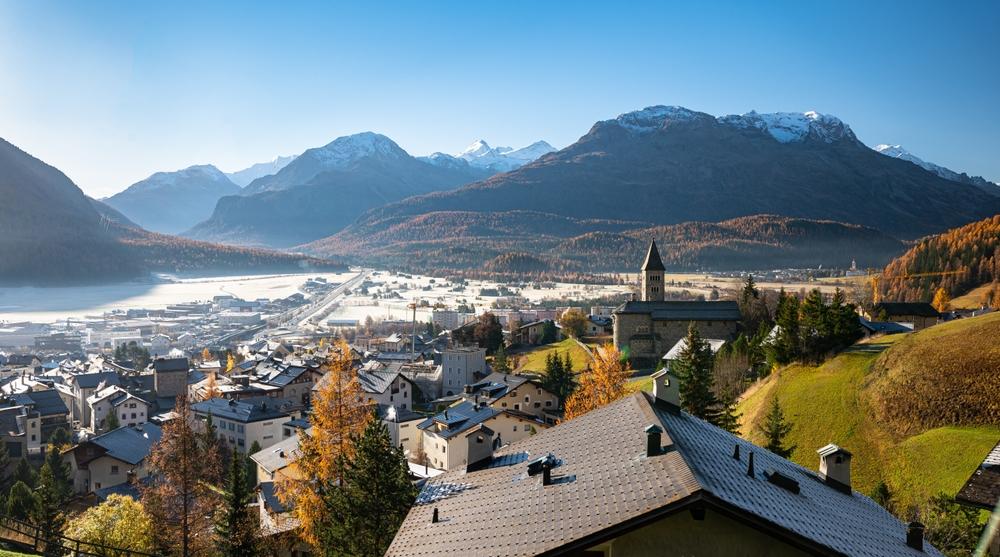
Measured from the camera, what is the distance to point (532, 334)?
8762cm

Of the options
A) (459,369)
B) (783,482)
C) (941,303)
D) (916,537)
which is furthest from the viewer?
(941,303)

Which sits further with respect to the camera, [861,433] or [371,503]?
[861,433]

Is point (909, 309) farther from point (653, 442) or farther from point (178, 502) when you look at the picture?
point (653, 442)

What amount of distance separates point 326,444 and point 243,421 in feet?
96.0

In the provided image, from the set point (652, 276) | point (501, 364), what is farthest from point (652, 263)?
A: point (501, 364)

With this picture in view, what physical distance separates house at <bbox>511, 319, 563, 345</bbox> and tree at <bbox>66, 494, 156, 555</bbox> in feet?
206

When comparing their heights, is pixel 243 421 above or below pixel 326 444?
below

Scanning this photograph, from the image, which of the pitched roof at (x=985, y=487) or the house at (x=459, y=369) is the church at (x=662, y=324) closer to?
the house at (x=459, y=369)

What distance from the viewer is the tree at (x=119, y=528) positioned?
23281 mm

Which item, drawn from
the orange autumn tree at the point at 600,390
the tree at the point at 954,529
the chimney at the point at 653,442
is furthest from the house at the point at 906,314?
the chimney at the point at 653,442

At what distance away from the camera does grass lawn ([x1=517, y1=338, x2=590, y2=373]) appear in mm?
64875

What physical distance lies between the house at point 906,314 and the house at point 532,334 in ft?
115

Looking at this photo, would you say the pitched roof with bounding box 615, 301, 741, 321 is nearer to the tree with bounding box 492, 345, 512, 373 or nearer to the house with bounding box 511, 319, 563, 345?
the tree with bounding box 492, 345, 512, 373

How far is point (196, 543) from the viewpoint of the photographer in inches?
993
